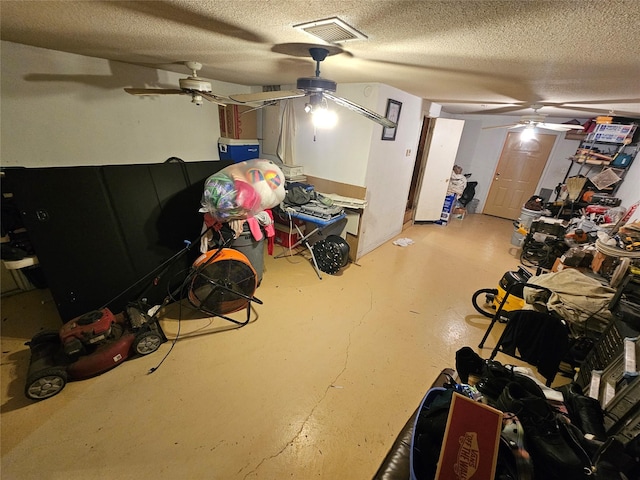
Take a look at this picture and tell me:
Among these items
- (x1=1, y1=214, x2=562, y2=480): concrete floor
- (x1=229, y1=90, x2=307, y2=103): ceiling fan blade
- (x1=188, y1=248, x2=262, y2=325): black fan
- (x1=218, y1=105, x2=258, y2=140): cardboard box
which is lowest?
(x1=1, y1=214, x2=562, y2=480): concrete floor

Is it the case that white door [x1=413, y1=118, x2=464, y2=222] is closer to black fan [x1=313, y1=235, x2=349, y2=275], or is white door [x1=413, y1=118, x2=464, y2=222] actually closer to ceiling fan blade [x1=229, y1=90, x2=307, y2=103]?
black fan [x1=313, y1=235, x2=349, y2=275]

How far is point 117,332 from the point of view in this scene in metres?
2.15

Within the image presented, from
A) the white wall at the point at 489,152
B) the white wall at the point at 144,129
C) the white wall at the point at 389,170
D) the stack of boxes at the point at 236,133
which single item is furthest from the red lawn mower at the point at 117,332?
the white wall at the point at 489,152

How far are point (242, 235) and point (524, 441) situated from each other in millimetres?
2476

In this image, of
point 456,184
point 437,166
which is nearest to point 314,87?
point 437,166

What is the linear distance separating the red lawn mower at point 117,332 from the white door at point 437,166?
434 cm

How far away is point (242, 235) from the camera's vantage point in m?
2.73

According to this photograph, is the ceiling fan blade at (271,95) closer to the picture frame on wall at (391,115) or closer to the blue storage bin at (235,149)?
the picture frame on wall at (391,115)

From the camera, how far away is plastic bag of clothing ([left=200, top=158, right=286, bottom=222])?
7.80 feet

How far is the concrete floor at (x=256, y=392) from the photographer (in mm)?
1571

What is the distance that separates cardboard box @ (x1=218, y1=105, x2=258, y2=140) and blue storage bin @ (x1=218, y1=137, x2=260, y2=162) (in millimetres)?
81

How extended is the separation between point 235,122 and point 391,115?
2.30 meters

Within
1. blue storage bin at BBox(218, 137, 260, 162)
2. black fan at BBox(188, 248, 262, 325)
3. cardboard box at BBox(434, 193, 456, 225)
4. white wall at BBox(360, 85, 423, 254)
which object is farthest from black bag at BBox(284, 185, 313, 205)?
cardboard box at BBox(434, 193, 456, 225)

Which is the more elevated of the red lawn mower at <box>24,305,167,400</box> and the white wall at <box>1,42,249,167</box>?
the white wall at <box>1,42,249,167</box>
